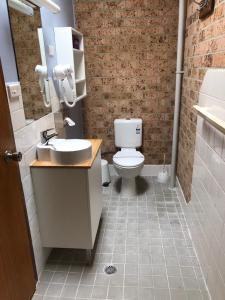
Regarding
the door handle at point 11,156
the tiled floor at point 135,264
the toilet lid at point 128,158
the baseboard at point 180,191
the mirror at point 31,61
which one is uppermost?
the mirror at point 31,61

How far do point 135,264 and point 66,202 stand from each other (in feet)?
2.34

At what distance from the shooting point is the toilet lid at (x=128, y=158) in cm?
251

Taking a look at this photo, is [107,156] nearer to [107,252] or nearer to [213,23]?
[107,252]

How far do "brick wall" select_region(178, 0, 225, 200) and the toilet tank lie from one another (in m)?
0.52

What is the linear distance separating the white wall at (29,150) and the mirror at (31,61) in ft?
0.25

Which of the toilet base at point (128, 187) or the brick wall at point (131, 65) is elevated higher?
the brick wall at point (131, 65)

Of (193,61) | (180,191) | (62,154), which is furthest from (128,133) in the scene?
(62,154)

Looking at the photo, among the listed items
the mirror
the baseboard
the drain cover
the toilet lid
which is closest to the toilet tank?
the toilet lid

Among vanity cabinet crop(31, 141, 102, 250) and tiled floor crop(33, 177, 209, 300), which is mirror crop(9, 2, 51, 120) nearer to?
vanity cabinet crop(31, 141, 102, 250)

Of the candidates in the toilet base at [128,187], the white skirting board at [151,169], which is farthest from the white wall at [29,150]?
the white skirting board at [151,169]

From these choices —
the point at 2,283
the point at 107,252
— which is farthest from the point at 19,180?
the point at 107,252

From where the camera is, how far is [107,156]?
3182 mm

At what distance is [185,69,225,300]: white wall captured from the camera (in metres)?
1.28

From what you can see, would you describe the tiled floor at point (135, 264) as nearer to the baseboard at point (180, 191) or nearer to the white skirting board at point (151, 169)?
the baseboard at point (180, 191)
